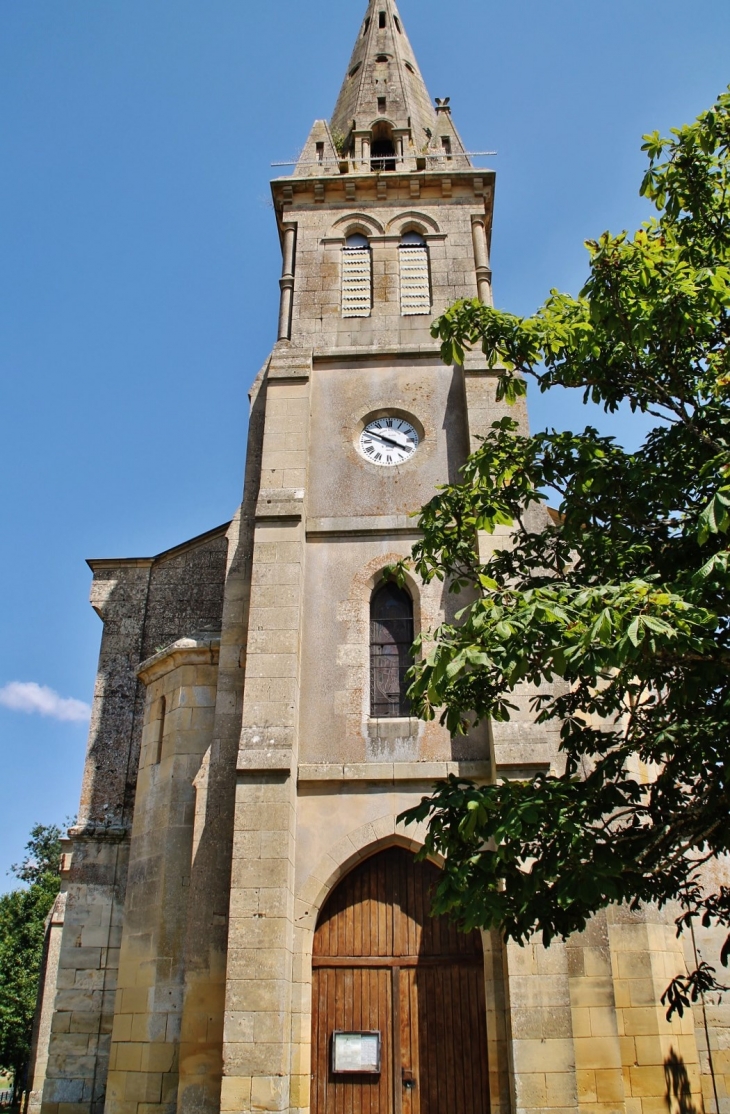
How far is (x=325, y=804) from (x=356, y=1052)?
110 inches

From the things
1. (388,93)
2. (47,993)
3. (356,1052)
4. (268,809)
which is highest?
(388,93)

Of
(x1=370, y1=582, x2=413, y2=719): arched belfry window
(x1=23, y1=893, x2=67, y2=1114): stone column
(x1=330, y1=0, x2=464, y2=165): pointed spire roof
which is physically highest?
(x1=330, y1=0, x2=464, y2=165): pointed spire roof

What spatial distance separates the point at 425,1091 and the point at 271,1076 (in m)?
1.91

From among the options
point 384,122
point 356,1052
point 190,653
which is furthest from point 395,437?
point 384,122

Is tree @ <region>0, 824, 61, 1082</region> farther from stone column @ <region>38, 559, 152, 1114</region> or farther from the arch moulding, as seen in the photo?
the arch moulding

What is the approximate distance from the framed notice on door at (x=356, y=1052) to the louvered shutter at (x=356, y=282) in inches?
424

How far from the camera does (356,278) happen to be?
16.5 metres

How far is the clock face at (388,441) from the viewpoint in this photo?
562 inches

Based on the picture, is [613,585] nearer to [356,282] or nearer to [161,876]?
[161,876]

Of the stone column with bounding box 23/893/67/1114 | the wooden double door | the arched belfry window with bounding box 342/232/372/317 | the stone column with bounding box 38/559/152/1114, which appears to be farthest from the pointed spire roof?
the stone column with bounding box 23/893/67/1114

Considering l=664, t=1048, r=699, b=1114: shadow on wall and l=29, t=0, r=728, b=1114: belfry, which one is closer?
l=29, t=0, r=728, b=1114: belfry

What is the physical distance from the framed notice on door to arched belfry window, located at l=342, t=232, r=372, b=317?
10759 mm

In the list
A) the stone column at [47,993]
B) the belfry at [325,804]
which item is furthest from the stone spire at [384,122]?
the stone column at [47,993]

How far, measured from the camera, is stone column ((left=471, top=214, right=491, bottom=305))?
1599 cm
